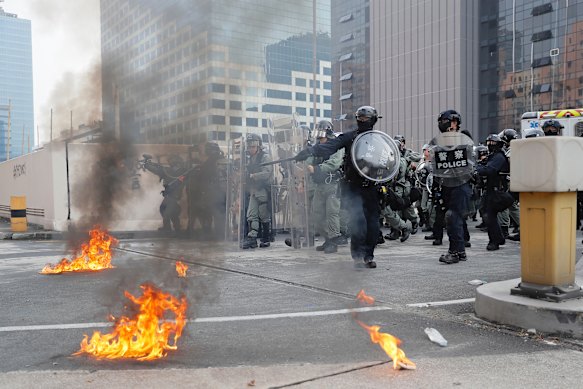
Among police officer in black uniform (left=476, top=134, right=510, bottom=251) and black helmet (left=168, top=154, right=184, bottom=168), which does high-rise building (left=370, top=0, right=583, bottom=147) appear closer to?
police officer in black uniform (left=476, top=134, right=510, bottom=251)

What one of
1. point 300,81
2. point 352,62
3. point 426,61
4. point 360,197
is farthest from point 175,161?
point 352,62

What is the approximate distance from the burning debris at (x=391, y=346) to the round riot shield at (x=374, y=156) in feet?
8.15

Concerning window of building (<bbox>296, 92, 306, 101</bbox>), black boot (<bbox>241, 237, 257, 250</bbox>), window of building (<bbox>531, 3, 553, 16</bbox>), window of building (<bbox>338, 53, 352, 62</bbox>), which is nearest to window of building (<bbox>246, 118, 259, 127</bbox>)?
window of building (<bbox>296, 92, 306, 101</bbox>)

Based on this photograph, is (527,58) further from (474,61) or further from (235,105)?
(235,105)

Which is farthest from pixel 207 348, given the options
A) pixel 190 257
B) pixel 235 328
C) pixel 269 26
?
pixel 269 26

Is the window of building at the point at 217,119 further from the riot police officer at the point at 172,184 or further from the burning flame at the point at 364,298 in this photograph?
the burning flame at the point at 364,298

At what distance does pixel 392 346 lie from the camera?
3.42 metres

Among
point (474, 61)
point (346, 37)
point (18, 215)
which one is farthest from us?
point (346, 37)

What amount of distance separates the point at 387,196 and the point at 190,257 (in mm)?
4297

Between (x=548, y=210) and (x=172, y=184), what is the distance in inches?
112

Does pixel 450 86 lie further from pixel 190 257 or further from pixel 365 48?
pixel 190 257

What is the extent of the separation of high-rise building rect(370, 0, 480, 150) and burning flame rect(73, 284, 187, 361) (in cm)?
3581

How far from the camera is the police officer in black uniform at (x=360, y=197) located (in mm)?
6402

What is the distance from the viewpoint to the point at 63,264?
721 centimetres
